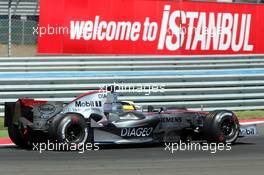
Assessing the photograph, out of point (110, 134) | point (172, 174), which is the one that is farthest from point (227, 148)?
point (172, 174)

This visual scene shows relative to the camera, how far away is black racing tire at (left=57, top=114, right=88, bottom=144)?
11141 mm

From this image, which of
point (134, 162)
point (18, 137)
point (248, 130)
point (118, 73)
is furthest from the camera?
point (118, 73)

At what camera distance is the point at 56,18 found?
16156mm

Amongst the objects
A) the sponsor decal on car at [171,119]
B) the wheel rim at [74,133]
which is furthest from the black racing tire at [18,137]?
the sponsor decal on car at [171,119]

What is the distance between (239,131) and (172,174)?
160 inches

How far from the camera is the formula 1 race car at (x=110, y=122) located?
1156 centimetres

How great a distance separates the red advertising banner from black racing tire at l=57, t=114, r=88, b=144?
5.04m

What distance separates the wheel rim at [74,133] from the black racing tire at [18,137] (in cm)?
92

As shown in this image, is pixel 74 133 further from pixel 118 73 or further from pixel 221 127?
pixel 118 73

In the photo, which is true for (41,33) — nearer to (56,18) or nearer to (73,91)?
(56,18)

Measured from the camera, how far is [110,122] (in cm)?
1168

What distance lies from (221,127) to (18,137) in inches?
138

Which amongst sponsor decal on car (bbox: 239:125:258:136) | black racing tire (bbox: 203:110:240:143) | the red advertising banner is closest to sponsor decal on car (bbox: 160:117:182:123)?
black racing tire (bbox: 203:110:240:143)

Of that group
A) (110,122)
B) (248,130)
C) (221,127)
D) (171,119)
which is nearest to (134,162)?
(110,122)
